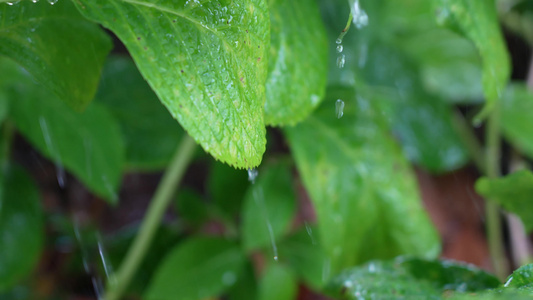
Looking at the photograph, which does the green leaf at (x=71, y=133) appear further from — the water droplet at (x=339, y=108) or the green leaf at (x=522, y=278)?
the green leaf at (x=522, y=278)

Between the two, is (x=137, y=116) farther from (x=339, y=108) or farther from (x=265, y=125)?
(x=265, y=125)

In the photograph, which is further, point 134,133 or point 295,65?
point 134,133

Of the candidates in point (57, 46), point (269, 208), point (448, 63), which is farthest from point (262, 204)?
point (448, 63)

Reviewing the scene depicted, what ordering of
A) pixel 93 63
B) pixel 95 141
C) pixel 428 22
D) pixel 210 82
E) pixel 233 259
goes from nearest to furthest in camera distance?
pixel 210 82
pixel 93 63
pixel 95 141
pixel 233 259
pixel 428 22

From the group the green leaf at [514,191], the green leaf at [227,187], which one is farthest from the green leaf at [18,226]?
the green leaf at [514,191]

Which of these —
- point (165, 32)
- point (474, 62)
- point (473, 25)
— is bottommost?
point (474, 62)

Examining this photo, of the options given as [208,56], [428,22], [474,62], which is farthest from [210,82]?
[474,62]

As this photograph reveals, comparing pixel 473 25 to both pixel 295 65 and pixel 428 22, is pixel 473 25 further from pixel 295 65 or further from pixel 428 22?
pixel 428 22
